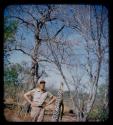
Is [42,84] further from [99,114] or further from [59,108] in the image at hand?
[99,114]

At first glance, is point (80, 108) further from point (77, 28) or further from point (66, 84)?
point (77, 28)

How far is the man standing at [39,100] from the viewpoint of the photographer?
2072 millimetres

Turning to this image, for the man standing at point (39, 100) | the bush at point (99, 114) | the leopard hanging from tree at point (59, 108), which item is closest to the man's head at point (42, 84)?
the man standing at point (39, 100)

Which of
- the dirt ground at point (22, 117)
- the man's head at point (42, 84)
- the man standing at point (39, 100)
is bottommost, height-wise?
the dirt ground at point (22, 117)

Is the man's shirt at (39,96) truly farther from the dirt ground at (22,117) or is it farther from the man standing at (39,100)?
the dirt ground at (22,117)

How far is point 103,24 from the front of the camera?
2.12 meters

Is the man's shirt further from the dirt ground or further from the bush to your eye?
the bush

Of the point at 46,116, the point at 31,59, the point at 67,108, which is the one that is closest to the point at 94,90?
the point at 67,108

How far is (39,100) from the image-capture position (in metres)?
2.13

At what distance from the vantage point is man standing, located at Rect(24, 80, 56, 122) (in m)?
2.07

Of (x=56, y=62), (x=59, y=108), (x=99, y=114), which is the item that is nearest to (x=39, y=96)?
(x=59, y=108)

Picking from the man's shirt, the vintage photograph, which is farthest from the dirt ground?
the man's shirt

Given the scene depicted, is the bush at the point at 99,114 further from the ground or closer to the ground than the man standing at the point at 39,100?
closer to the ground

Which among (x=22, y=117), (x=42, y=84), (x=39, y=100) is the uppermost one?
(x=42, y=84)
